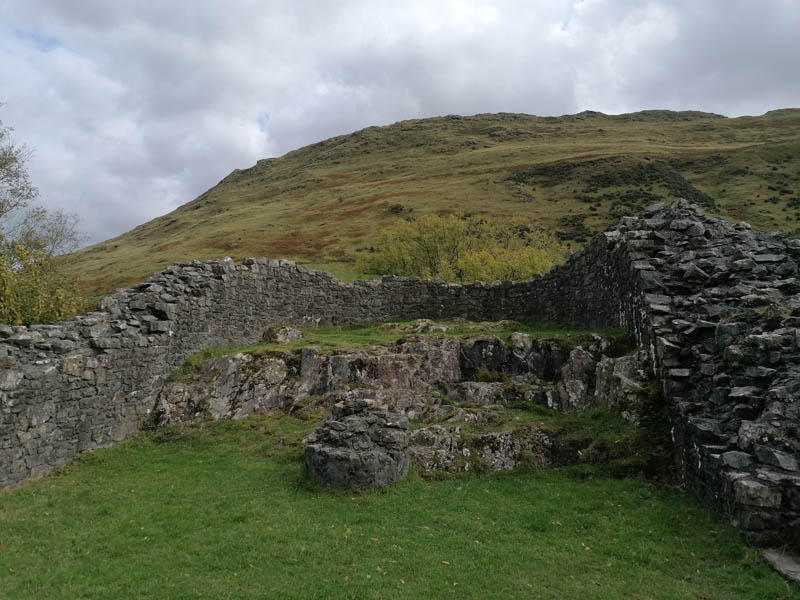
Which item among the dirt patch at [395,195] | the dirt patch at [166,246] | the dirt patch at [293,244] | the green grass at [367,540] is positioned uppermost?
the dirt patch at [395,195]

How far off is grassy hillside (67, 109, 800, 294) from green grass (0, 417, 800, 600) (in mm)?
50862

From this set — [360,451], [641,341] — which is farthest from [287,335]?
[641,341]

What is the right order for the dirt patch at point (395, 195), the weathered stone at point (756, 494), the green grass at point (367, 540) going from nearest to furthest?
1. the green grass at point (367, 540)
2. the weathered stone at point (756, 494)
3. the dirt patch at point (395, 195)

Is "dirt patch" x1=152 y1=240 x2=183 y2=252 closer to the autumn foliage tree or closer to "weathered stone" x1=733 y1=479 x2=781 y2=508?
the autumn foliage tree

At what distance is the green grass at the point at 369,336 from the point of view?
16469 mm

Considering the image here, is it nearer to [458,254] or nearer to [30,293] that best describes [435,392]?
[30,293]

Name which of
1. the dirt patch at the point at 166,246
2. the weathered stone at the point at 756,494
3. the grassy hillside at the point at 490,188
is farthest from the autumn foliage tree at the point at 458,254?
the dirt patch at the point at 166,246

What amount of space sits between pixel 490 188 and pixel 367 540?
3910 inches

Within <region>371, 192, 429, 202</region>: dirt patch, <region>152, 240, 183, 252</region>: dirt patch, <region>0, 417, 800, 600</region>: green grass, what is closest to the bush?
<region>0, 417, 800, 600</region>: green grass

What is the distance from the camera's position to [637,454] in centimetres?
1118

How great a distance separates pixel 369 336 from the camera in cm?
2172

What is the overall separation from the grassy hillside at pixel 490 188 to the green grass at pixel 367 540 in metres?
50.9

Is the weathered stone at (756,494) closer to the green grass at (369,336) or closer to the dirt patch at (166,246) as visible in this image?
the green grass at (369,336)

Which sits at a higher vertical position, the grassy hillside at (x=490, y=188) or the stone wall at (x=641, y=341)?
the grassy hillside at (x=490, y=188)
